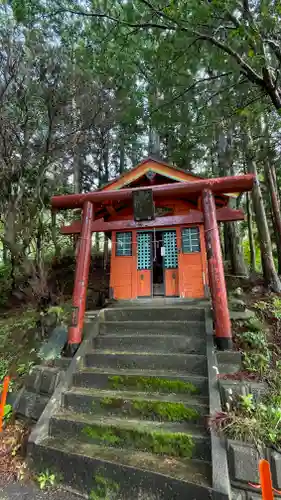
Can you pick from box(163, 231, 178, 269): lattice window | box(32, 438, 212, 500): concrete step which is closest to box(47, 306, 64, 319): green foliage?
box(32, 438, 212, 500): concrete step

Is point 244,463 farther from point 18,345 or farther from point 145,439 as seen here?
point 18,345

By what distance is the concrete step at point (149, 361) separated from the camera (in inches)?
151

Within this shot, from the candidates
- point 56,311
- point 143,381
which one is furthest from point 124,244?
point 143,381

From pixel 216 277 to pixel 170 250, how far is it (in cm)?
356

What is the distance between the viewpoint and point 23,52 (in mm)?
6461

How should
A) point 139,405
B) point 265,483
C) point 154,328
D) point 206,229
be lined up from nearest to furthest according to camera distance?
point 265,483, point 139,405, point 206,229, point 154,328

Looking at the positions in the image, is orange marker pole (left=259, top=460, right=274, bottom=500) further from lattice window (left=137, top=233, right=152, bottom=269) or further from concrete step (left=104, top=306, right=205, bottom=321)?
lattice window (left=137, top=233, right=152, bottom=269)

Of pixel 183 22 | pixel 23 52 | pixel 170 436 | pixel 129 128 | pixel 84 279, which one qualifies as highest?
pixel 129 128

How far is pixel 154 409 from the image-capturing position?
3.31 meters

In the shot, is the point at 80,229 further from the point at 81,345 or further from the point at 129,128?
the point at 129,128

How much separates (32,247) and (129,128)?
30.2 feet

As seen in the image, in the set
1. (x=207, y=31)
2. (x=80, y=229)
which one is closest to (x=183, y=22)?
(x=207, y=31)

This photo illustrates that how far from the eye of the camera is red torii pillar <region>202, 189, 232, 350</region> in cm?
395

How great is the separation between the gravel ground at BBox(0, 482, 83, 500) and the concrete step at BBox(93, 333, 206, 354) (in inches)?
77.3
